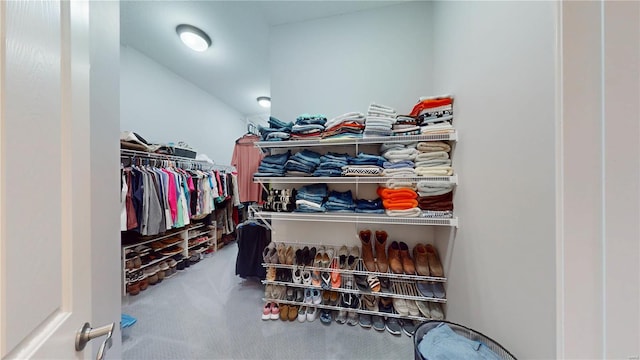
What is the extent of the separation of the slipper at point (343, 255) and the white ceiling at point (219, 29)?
2.02 m

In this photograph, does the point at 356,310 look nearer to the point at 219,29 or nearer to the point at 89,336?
the point at 89,336

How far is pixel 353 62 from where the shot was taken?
1.67m

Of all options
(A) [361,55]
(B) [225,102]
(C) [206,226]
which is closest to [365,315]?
(A) [361,55]

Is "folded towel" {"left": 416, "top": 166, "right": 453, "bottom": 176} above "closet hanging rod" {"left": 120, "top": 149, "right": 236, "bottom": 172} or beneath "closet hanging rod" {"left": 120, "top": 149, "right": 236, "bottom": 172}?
beneath

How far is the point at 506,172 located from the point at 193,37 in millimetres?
2765

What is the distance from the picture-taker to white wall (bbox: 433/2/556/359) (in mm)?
623

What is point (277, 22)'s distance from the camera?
1.77 metres

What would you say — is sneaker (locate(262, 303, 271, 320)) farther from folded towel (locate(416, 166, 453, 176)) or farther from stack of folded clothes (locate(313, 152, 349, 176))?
folded towel (locate(416, 166, 453, 176))

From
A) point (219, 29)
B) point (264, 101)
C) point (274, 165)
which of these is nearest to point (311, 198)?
point (274, 165)

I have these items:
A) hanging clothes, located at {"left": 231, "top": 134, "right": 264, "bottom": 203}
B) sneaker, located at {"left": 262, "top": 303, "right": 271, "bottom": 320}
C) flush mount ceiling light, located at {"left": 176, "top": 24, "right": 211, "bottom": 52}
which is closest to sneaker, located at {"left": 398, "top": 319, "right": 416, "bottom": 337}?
sneaker, located at {"left": 262, "top": 303, "right": 271, "bottom": 320}

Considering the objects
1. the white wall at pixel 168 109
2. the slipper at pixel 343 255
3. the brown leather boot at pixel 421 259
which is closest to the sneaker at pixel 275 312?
A: the slipper at pixel 343 255

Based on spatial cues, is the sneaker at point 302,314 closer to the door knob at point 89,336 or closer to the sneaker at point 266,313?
the sneaker at point 266,313

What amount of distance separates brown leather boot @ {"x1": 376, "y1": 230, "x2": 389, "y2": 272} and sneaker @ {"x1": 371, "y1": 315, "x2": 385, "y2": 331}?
0.38 metres

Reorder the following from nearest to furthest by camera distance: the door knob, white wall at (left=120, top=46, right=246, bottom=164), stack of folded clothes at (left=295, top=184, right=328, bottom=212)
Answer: the door knob → stack of folded clothes at (left=295, top=184, right=328, bottom=212) → white wall at (left=120, top=46, right=246, bottom=164)
